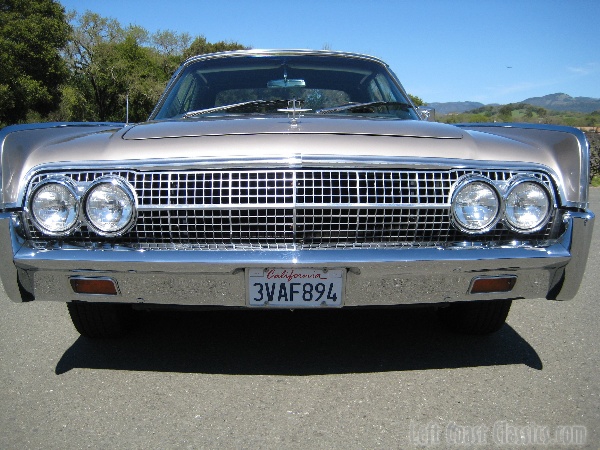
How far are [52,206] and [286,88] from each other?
1.75m

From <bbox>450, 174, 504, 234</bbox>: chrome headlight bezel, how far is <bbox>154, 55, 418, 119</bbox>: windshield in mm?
1025

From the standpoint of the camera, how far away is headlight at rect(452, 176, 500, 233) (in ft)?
8.27

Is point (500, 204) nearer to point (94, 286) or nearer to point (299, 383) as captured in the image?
point (299, 383)

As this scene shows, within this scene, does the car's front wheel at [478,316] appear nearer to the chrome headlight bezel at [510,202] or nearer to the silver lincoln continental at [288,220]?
the silver lincoln continental at [288,220]

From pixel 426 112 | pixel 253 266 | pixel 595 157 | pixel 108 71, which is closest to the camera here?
pixel 253 266

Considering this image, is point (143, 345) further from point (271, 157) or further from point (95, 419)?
point (271, 157)

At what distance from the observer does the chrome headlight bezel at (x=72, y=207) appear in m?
2.47

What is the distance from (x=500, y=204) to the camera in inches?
99.1

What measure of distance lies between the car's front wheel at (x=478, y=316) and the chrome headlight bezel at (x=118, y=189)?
5.62 ft

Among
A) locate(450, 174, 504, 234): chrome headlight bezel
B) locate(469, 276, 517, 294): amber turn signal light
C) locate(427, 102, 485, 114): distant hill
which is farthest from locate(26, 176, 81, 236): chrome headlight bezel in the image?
locate(427, 102, 485, 114): distant hill

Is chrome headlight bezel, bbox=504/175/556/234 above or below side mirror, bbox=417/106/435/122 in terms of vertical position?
below

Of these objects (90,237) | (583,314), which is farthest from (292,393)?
(583,314)

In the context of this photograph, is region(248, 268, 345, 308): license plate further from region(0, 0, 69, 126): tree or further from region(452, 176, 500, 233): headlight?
region(0, 0, 69, 126): tree

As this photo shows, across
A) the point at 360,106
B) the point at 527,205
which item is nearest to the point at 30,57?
the point at 360,106
